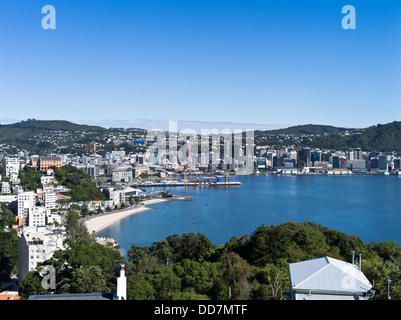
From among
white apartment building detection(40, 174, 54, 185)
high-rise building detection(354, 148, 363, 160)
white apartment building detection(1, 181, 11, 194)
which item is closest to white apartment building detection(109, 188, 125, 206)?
white apartment building detection(40, 174, 54, 185)

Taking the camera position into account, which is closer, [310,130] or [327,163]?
[327,163]

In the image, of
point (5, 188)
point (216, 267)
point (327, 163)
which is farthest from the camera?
point (327, 163)

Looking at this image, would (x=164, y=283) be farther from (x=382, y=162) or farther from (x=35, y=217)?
(x=382, y=162)

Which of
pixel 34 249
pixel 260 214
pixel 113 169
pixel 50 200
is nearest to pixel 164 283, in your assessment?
pixel 34 249

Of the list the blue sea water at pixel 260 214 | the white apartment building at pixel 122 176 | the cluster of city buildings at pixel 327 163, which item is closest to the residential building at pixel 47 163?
the white apartment building at pixel 122 176

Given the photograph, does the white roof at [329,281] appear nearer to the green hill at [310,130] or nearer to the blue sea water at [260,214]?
the blue sea water at [260,214]
